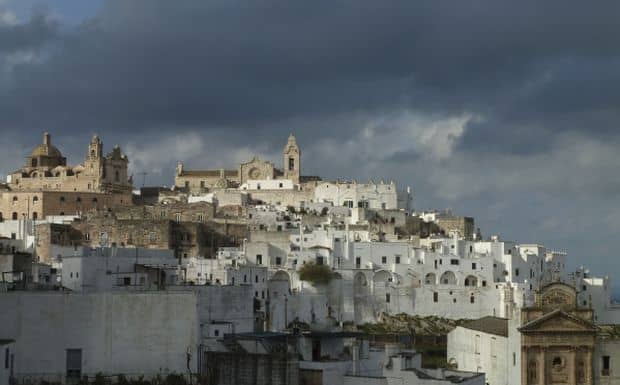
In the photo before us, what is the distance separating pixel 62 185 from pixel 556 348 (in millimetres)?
54780

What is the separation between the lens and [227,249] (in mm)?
85812

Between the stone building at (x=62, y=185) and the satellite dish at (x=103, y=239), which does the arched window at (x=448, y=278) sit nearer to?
the satellite dish at (x=103, y=239)

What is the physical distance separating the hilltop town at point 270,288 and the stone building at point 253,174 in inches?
8.1

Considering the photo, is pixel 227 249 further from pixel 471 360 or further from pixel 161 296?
pixel 161 296

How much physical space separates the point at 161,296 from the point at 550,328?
68.6 feet

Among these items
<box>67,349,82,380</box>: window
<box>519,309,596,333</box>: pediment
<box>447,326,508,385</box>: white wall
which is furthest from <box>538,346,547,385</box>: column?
<box>67,349,82,380</box>: window

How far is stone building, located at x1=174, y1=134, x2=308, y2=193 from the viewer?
4338 inches

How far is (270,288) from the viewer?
78.6m

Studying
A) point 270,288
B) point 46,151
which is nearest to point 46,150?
point 46,151

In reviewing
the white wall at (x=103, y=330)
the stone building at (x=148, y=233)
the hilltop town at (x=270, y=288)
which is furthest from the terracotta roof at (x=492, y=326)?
the stone building at (x=148, y=233)

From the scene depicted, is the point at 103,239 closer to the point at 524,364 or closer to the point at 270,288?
the point at 270,288

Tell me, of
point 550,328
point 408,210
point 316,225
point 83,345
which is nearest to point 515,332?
point 550,328

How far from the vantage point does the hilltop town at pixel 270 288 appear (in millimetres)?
50750

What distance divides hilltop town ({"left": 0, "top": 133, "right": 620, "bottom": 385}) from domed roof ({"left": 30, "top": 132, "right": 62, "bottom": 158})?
0.84ft
